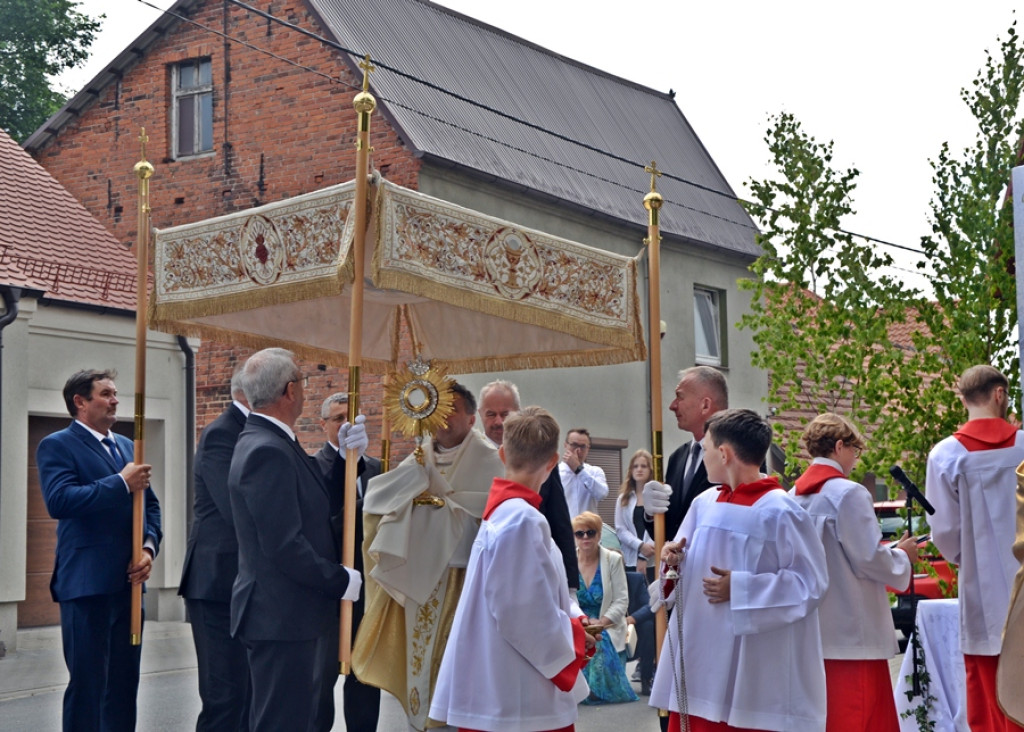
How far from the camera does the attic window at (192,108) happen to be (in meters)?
20.9

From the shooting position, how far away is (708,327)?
2533 centimetres

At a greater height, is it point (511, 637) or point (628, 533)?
point (628, 533)

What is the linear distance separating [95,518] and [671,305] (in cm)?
1741

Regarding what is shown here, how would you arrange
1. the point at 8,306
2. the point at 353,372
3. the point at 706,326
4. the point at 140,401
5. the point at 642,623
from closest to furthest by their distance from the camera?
1. the point at 353,372
2. the point at 140,401
3. the point at 642,623
4. the point at 8,306
5. the point at 706,326

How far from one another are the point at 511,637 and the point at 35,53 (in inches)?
1115

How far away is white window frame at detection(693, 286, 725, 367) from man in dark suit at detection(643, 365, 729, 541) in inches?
719

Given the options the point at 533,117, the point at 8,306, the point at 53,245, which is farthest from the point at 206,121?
the point at 8,306

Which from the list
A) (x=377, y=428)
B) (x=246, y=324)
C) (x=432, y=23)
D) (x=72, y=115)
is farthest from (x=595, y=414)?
(x=246, y=324)

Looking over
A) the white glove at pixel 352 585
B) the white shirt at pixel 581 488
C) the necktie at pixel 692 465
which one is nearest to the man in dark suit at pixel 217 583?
the white glove at pixel 352 585

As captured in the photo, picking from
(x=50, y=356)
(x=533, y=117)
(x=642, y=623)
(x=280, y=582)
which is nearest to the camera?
(x=280, y=582)

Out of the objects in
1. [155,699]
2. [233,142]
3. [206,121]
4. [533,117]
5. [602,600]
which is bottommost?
[155,699]

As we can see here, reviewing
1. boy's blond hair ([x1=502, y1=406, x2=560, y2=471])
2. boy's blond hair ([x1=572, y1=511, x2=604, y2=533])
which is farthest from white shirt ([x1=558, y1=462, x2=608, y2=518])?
boy's blond hair ([x1=502, y1=406, x2=560, y2=471])

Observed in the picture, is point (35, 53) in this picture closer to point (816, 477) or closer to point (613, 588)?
point (613, 588)

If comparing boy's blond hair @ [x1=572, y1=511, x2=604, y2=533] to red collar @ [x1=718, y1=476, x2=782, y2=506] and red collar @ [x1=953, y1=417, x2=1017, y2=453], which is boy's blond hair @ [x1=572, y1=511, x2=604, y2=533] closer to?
red collar @ [x1=953, y1=417, x2=1017, y2=453]
